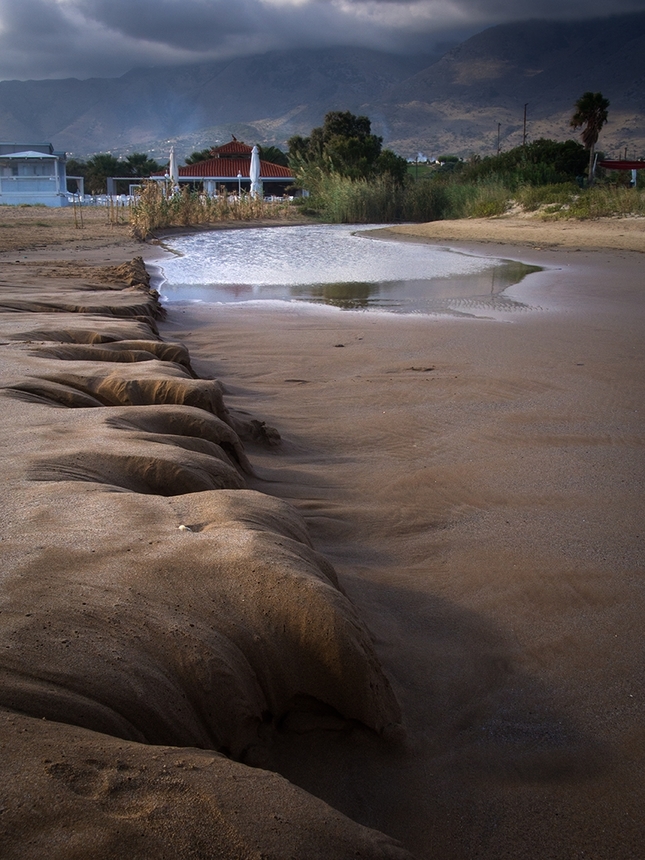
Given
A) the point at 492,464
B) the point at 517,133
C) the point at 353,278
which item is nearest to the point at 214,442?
the point at 492,464

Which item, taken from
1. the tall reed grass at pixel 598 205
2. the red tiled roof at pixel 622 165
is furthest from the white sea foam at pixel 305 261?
the red tiled roof at pixel 622 165

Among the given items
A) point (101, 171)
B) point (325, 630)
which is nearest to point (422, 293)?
point (325, 630)

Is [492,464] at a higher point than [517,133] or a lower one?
lower

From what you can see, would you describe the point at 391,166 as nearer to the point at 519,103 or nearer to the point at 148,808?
the point at 148,808

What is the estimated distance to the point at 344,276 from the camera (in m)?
11.1

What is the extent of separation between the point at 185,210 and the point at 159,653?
22.2 m

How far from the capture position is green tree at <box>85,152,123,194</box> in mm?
57019

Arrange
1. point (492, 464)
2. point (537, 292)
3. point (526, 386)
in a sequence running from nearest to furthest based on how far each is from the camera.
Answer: point (492, 464)
point (526, 386)
point (537, 292)

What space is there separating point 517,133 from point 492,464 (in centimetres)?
13705

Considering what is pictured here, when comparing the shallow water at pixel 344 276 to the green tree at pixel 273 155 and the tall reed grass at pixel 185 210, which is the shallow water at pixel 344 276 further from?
the green tree at pixel 273 155

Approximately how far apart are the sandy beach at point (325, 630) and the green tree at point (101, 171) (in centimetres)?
5869

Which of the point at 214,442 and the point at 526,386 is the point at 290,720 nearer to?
the point at 214,442

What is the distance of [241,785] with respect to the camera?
1031mm

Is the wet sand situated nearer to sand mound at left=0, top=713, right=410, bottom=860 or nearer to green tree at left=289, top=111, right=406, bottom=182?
sand mound at left=0, top=713, right=410, bottom=860
